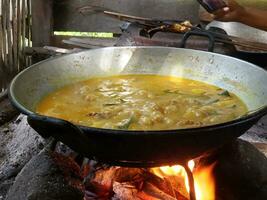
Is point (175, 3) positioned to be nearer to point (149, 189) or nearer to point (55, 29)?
point (55, 29)

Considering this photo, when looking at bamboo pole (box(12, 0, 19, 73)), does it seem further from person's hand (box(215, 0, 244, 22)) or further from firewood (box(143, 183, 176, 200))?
firewood (box(143, 183, 176, 200))

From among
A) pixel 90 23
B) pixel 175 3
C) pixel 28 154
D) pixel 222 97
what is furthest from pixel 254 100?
pixel 90 23

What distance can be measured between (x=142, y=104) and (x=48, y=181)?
81 centimetres

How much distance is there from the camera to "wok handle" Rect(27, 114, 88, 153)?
1703 mm

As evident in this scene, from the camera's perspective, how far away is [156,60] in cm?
319

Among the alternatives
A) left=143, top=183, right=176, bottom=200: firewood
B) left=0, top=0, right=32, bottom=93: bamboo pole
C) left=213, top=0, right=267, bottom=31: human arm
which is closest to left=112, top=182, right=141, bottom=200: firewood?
left=143, top=183, right=176, bottom=200: firewood

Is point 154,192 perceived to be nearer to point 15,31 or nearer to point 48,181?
point 48,181

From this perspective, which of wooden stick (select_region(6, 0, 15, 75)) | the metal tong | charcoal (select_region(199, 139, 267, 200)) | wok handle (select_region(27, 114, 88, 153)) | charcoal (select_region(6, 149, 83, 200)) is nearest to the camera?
wok handle (select_region(27, 114, 88, 153))

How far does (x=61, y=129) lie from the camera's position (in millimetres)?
1767

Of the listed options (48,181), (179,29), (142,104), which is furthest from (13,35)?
(48,181)

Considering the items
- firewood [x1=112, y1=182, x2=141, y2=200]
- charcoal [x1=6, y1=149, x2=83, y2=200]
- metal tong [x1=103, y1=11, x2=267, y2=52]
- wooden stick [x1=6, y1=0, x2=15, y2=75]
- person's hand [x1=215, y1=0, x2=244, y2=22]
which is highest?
person's hand [x1=215, y1=0, x2=244, y2=22]

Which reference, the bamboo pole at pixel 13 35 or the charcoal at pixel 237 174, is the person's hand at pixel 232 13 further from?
the bamboo pole at pixel 13 35

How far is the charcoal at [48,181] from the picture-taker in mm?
2051

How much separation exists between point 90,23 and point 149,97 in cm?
393
